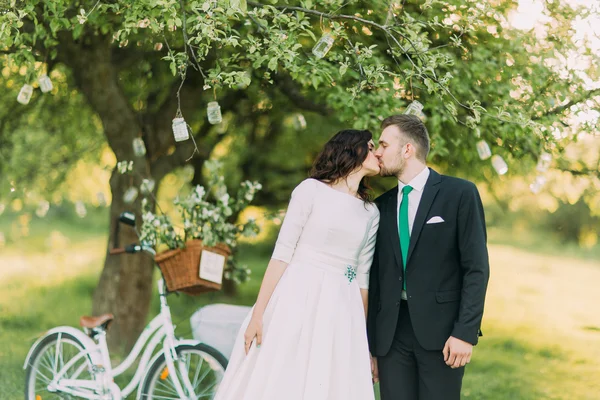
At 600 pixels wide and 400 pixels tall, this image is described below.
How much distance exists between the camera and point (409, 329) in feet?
12.5

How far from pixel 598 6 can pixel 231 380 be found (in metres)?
3.98

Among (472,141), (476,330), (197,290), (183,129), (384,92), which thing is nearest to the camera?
(476,330)

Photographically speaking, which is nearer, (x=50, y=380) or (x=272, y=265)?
(x=272, y=265)

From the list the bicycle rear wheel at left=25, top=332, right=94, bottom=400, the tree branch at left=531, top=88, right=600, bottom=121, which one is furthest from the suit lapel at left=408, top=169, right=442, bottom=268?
the bicycle rear wheel at left=25, top=332, right=94, bottom=400

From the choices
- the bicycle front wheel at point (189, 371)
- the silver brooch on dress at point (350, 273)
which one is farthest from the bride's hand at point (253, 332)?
the bicycle front wheel at point (189, 371)

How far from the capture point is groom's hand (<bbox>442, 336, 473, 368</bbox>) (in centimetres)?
356

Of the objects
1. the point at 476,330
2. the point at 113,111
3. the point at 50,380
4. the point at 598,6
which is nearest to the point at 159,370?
the point at 50,380

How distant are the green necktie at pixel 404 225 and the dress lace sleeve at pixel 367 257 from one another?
0.20 meters

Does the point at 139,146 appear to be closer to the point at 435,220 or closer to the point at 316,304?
the point at 316,304

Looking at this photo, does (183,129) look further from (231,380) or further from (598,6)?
(598,6)

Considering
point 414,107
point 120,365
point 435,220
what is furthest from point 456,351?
point 120,365

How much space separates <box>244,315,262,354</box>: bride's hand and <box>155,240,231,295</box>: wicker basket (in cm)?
94

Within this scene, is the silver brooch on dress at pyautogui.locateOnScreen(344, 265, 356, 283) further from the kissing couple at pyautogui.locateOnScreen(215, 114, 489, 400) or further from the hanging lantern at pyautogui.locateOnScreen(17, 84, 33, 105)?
the hanging lantern at pyautogui.locateOnScreen(17, 84, 33, 105)

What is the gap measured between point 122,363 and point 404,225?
2054 millimetres
